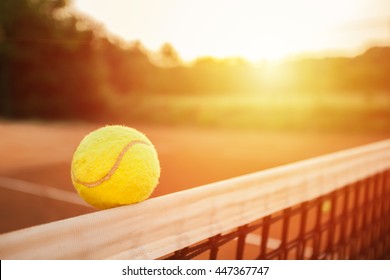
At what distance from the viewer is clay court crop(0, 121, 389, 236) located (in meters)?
5.30

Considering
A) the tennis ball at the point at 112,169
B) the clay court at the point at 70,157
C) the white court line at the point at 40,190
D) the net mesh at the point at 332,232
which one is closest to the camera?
the tennis ball at the point at 112,169

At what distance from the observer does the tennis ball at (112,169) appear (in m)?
1.05

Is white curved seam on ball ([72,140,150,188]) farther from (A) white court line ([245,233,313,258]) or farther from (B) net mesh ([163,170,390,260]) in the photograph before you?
(A) white court line ([245,233,313,258])

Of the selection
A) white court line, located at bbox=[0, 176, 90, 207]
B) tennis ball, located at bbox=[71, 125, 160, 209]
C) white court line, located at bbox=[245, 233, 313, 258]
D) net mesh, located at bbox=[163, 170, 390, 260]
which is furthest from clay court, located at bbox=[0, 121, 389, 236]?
tennis ball, located at bbox=[71, 125, 160, 209]

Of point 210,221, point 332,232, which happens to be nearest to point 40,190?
point 332,232

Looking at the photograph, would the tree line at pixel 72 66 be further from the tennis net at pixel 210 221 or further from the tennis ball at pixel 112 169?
the tennis ball at pixel 112 169

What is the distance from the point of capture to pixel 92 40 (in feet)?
71.5

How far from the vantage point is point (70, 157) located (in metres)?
9.73

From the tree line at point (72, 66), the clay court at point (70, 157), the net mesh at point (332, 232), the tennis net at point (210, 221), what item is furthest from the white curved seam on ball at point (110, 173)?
the tree line at point (72, 66)

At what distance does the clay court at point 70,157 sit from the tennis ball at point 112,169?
12.1 ft
